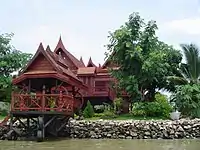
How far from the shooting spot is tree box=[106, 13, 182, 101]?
70.7 ft

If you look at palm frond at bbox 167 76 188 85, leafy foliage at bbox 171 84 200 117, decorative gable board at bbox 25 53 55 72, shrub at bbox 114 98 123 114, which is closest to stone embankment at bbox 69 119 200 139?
leafy foliage at bbox 171 84 200 117

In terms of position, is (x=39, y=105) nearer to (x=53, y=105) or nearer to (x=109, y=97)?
(x=53, y=105)

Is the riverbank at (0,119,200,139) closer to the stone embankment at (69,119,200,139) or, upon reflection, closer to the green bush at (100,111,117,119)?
the stone embankment at (69,119,200,139)

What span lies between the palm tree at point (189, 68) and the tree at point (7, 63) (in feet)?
35.3

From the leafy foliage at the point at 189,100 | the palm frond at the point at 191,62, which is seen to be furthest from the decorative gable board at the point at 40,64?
the palm frond at the point at 191,62

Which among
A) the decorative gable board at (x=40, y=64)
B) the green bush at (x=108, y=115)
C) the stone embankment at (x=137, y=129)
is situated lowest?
the stone embankment at (x=137, y=129)

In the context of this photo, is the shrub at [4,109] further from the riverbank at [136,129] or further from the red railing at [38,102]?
the red railing at [38,102]

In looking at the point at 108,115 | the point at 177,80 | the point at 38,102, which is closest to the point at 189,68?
the point at 177,80

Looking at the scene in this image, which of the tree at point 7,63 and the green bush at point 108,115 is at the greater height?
the tree at point 7,63

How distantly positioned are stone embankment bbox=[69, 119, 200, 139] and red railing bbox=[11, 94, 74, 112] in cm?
153

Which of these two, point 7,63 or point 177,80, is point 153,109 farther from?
point 7,63

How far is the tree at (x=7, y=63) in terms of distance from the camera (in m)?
25.1

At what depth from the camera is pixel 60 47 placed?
28781mm

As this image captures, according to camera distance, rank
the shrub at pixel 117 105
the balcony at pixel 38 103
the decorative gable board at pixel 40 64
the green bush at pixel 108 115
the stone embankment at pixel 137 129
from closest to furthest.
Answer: the balcony at pixel 38 103
the stone embankment at pixel 137 129
the decorative gable board at pixel 40 64
the green bush at pixel 108 115
the shrub at pixel 117 105
